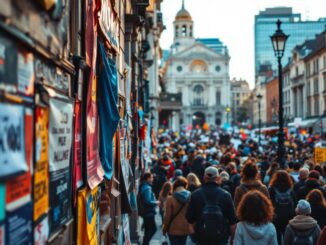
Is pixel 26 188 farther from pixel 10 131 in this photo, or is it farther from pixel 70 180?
pixel 70 180

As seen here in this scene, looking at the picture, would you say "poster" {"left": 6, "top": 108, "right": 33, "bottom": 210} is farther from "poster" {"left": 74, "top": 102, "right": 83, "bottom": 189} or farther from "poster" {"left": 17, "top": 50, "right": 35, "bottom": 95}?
"poster" {"left": 74, "top": 102, "right": 83, "bottom": 189}

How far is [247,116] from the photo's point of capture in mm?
154750

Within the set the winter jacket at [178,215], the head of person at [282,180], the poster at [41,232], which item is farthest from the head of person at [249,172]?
the poster at [41,232]

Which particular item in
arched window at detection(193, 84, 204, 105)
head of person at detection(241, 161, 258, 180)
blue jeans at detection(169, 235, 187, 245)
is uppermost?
arched window at detection(193, 84, 204, 105)

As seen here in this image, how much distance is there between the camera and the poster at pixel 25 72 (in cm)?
349

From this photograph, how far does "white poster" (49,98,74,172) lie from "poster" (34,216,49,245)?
37 cm

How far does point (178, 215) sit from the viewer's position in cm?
942

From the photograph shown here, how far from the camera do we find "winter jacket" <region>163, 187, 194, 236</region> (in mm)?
9336

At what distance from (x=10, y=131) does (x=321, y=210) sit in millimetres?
6025

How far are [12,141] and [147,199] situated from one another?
27.6 ft

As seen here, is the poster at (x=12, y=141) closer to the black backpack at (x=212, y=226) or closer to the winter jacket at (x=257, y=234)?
the winter jacket at (x=257, y=234)

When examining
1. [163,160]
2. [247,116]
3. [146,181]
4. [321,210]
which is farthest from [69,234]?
[247,116]

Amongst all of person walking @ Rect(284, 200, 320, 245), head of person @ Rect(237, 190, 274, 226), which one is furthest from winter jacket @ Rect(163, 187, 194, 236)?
head of person @ Rect(237, 190, 274, 226)

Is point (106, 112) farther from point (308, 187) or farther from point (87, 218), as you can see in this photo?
point (308, 187)
